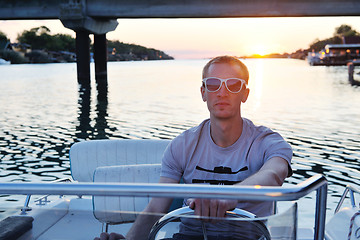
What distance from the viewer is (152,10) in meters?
28.2

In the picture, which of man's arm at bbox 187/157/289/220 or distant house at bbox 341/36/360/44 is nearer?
man's arm at bbox 187/157/289/220

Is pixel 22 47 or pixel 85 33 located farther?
pixel 22 47

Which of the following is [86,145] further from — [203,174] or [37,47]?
[37,47]

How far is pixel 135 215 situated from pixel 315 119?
14477 mm

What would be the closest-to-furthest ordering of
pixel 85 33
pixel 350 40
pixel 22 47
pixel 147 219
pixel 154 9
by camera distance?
pixel 147 219, pixel 154 9, pixel 85 33, pixel 350 40, pixel 22 47

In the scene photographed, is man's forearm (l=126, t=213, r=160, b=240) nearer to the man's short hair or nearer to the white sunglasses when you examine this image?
the white sunglasses

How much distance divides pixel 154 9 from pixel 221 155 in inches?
1044

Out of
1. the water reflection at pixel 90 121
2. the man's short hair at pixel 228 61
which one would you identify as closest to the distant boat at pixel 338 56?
the water reflection at pixel 90 121

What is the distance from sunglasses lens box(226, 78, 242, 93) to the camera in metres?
2.62

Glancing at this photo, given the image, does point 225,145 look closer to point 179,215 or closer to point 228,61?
point 228,61

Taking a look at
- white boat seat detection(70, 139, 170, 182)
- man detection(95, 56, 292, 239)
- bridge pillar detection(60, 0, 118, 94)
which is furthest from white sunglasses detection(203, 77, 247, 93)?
bridge pillar detection(60, 0, 118, 94)

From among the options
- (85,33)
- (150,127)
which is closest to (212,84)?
(150,127)

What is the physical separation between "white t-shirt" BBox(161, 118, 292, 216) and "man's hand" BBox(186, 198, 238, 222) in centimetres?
98

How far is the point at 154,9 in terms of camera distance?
28.1m
